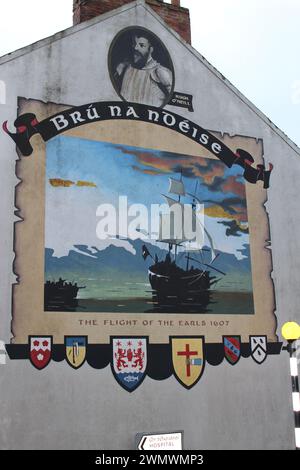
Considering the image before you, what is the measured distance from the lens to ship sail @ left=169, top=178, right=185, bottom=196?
12627 millimetres

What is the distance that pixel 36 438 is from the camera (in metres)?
10.3

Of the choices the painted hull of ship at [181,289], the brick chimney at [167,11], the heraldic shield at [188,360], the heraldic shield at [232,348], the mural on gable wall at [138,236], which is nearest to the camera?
the mural on gable wall at [138,236]

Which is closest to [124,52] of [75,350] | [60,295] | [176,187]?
[176,187]

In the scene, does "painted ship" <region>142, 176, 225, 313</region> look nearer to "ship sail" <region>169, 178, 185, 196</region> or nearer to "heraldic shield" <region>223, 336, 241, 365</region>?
"ship sail" <region>169, 178, 185, 196</region>

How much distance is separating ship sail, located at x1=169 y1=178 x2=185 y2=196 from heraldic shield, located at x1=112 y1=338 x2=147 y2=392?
11.2 ft

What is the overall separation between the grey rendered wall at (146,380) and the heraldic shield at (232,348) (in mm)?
215

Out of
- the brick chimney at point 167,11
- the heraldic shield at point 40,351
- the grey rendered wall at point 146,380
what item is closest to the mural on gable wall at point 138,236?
the heraldic shield at point 40,351

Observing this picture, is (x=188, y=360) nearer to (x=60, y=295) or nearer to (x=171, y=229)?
(x=171, y=229)

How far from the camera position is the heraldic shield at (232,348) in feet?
40.4

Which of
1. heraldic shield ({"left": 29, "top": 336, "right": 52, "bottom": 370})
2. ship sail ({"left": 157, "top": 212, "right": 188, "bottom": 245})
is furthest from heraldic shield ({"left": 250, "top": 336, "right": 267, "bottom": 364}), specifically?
heraldic shield ({"left": 29, "top": 336, "right": 52, "bottom": 370})

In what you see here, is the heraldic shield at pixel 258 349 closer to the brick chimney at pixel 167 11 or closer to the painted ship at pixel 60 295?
the painted ship at pixel 60 295

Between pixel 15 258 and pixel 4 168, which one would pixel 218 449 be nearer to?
pixel 15 258

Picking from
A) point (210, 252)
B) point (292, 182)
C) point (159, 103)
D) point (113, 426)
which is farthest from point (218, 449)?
point (159, 103)

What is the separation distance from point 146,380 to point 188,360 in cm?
106
